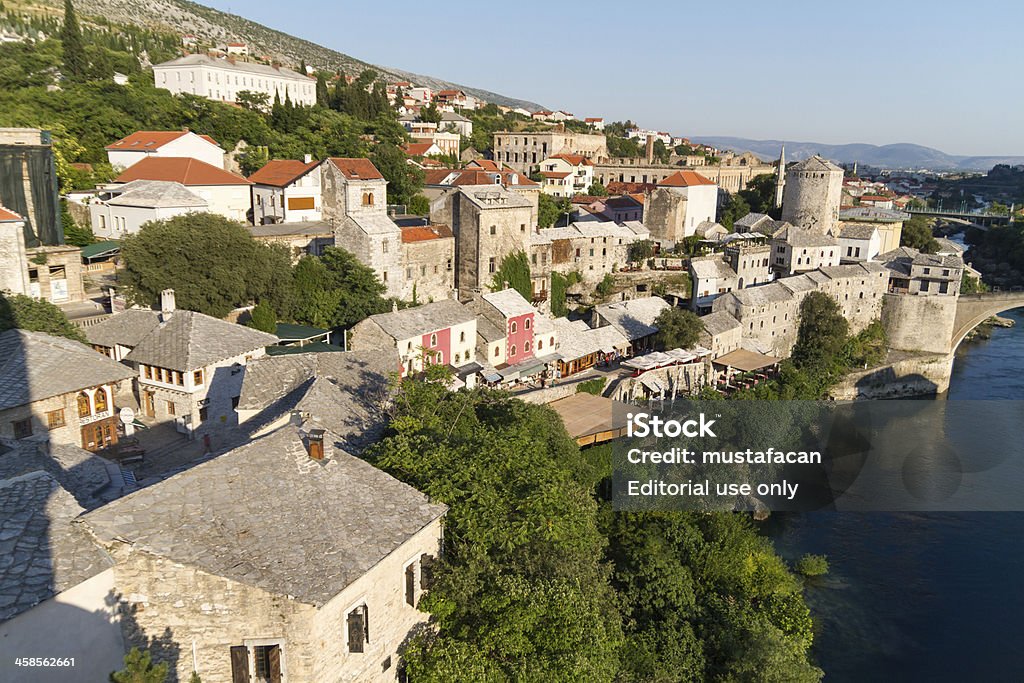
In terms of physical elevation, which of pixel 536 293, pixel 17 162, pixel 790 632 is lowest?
pixel 790 632

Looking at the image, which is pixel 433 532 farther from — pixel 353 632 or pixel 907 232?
pixel 907 232

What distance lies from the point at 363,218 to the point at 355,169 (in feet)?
10.4

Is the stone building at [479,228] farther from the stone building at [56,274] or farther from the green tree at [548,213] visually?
the stone building at [56,274]

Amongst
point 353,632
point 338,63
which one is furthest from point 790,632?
point 338,63

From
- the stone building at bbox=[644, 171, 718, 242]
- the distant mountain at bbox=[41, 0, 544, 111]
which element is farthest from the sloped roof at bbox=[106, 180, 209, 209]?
the distant mountain at bbox=[41, 0, 544, 111]

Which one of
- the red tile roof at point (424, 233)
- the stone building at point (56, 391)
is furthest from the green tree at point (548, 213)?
the stone building at point (56, 391)

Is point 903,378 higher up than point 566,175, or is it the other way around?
point 566,175

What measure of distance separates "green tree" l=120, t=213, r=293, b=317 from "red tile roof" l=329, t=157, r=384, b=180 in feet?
18.9

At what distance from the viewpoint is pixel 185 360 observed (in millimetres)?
18969

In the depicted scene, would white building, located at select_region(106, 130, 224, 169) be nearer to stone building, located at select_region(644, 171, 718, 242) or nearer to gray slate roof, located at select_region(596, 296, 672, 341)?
gray slate roof, located at select_region(596, 296, 672, 341)

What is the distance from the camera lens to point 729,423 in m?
25.8

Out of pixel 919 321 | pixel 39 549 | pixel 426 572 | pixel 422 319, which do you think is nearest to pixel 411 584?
pixel 426 572

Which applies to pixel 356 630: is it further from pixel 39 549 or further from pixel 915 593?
pixel 915 593

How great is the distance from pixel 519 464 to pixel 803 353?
3003cm
